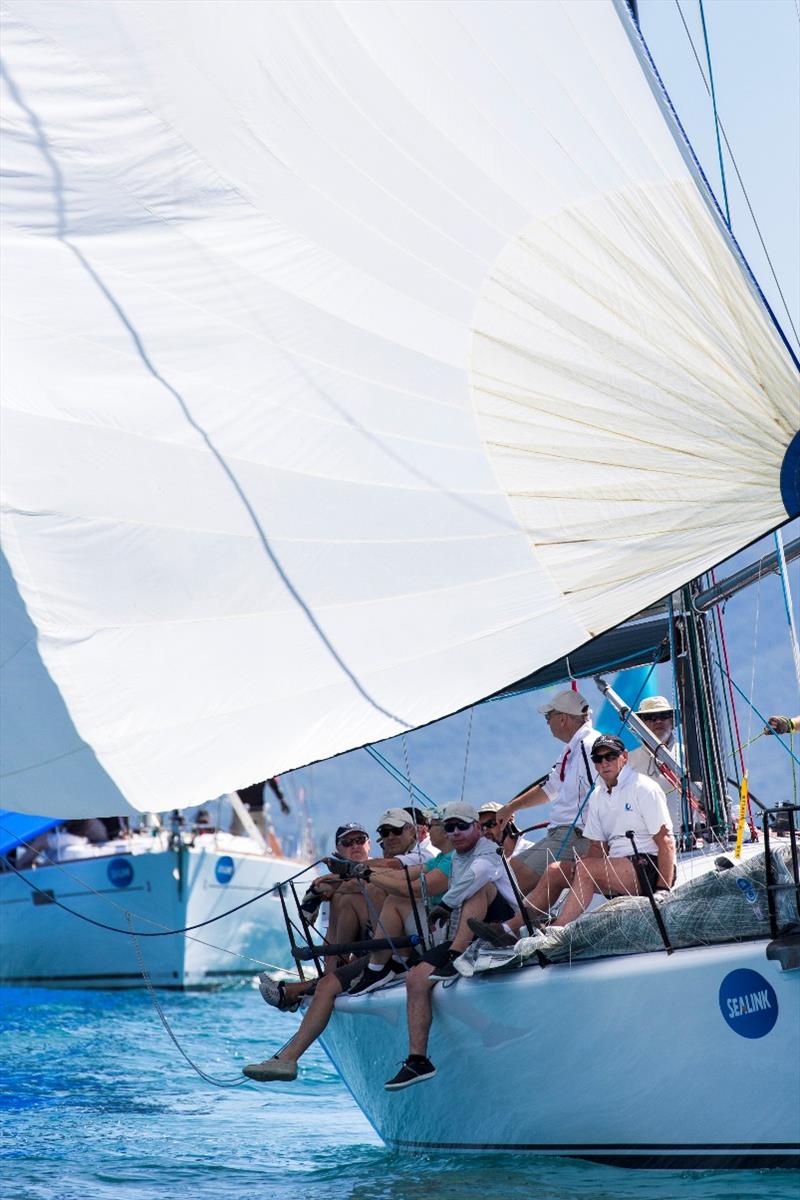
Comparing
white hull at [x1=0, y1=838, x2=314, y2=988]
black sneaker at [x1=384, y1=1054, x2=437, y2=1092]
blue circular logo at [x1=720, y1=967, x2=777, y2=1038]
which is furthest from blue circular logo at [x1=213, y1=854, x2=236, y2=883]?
blue circular logo at [x1=720, y1=967, x2=777, y2=1038]

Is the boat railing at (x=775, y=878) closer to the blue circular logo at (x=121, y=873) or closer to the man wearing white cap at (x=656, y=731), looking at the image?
the man wearing white cap at (x=656, y=731)

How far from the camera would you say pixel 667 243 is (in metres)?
5.85

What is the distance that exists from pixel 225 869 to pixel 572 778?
1510 centimetres

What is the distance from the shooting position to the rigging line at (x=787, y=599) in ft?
21.1

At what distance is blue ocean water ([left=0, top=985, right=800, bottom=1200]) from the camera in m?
5.79

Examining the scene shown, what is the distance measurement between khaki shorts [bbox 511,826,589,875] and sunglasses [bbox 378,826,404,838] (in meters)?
0.68

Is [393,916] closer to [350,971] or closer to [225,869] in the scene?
[350,971]

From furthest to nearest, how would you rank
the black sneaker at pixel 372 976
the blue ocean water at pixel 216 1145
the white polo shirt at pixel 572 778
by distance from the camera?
the black sneaker at pixel 372 976
the white polo shirt at pixel 572 778
the blue ocean water at pixel 216 1145

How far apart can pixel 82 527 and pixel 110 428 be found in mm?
435

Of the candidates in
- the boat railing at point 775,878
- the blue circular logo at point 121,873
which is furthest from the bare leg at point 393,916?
the blue circular logo at point 121,873

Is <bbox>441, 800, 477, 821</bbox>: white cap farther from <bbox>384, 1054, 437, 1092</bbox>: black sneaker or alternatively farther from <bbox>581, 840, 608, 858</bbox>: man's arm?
<bbox>384, 1054, 437, 1092</bbox>: black sneaker

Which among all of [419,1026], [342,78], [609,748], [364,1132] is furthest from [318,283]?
[364,1132]

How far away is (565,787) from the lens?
717 cm

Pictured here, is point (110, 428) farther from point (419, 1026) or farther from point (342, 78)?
point (419, 1026)
